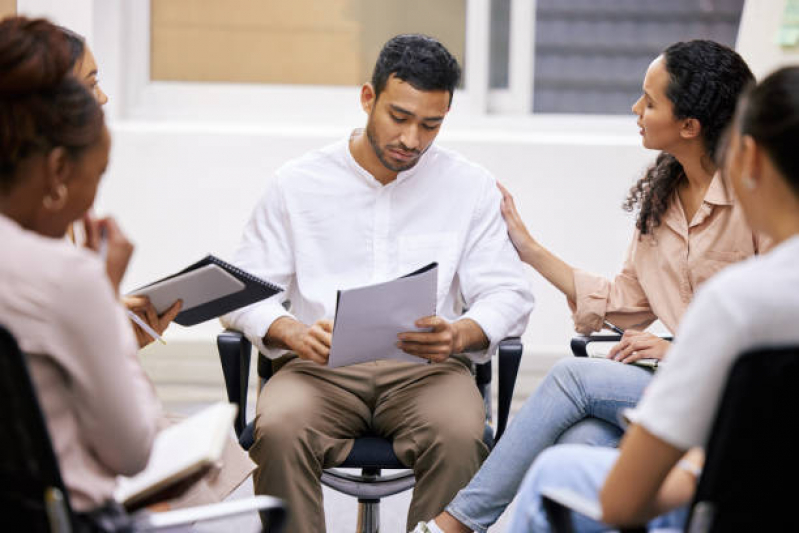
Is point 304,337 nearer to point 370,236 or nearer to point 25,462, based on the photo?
point 370,236

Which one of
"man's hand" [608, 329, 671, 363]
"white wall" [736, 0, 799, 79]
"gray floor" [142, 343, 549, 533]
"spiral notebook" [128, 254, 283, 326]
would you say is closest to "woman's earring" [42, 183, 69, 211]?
"spiral notebook" [128, 254, 283, 326]

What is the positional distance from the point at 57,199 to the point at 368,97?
4.67ft

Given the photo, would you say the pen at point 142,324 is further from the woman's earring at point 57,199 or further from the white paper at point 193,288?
the woman's earring at point 57,199

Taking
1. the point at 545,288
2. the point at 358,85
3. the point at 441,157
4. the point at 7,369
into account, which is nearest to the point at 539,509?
the point at 7,369

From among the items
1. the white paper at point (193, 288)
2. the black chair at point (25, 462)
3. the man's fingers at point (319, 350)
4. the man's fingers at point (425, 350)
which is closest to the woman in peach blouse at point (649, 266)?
the man's fingers at point (425, 350)

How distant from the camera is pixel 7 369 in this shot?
114cm

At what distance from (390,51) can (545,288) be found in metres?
1.95

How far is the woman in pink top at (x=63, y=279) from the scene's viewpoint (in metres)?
1.17

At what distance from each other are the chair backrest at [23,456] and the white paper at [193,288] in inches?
33.0

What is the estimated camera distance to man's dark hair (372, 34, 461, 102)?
8.20ft

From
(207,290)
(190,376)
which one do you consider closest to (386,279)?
(207,290)

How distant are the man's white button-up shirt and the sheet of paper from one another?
0.35 metres

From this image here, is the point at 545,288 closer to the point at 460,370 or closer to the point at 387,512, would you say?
the point at 387,512

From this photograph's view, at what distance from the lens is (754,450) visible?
112cm
